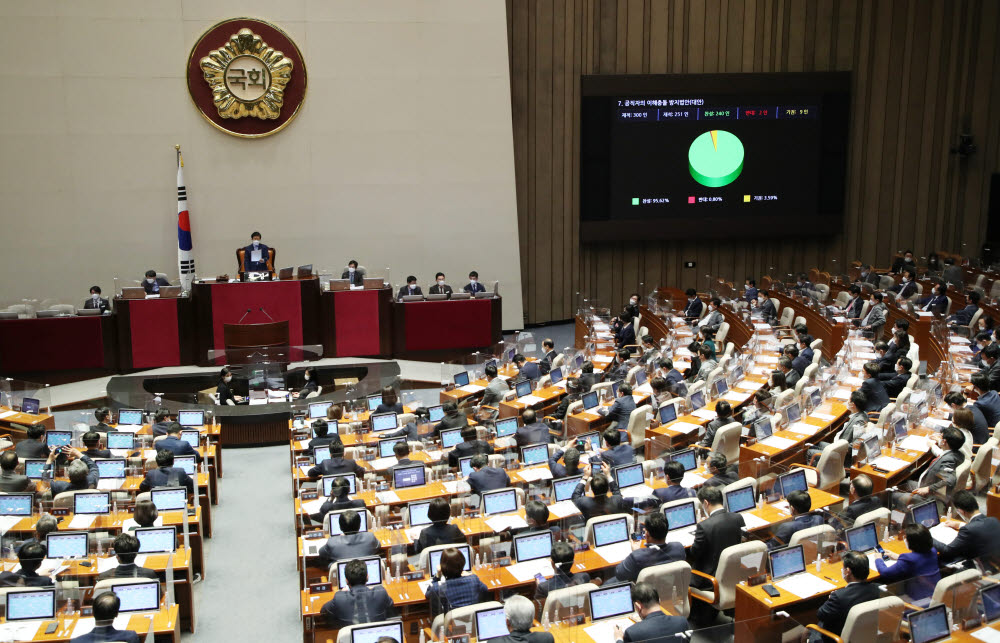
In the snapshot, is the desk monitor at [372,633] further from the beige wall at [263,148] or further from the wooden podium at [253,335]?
the beige wall at [263,148]

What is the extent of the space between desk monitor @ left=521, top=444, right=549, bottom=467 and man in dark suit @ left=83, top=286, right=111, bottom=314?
8.78m

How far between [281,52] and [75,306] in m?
5.67

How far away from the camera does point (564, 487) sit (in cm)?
824

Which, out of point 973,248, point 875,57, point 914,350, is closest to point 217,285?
point 914,350

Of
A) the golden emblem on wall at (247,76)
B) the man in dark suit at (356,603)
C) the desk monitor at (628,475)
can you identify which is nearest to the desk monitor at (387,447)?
the desk monitor at (628,475)

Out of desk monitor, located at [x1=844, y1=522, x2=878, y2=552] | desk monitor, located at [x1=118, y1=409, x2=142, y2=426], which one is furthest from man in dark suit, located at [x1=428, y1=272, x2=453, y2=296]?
desk monitor, located at [x1=844, y1=522, x2=878, y2=552]

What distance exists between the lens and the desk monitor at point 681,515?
7559 millimetres

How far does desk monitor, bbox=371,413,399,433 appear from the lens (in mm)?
10953

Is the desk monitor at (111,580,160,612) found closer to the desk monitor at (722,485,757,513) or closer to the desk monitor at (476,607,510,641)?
the desk monitor at (476,607,510,641)

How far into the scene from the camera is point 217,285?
15.4 metres

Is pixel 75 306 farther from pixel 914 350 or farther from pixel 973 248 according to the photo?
pixel 973 248

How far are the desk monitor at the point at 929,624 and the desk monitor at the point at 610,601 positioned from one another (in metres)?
1.69

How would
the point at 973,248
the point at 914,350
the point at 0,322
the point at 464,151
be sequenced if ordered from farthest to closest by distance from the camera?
the point at 973,248 < the point at 464,151 < the point at 0,322 < the point at 914,350

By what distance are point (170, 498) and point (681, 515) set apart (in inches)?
172
